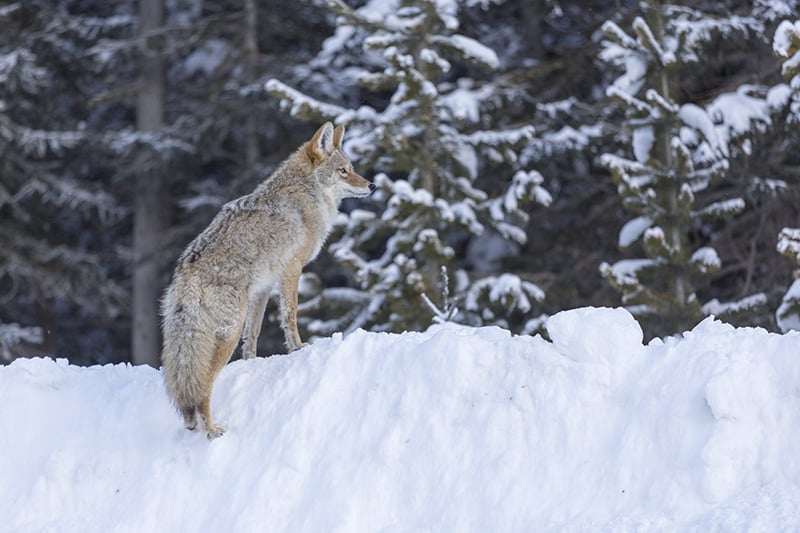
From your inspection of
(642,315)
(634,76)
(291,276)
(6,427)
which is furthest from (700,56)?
(6,427)

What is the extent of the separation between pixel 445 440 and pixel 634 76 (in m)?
7.49

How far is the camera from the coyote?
6641 mm

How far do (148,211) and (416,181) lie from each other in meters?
8.42

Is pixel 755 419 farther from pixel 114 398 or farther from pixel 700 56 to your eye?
pixel 700 56

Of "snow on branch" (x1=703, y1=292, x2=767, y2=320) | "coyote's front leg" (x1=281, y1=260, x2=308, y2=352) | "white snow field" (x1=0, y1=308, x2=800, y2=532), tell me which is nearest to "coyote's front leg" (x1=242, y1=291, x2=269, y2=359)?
"coyote's front leg" (x1=281, y1=260, x2=308, y2=352)

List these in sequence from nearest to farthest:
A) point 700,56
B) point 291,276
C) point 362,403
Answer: point 362,403 < point 291,276 < point 700,56

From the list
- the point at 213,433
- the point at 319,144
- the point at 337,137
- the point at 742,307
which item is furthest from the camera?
the point at 742,307

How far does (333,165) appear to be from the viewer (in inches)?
340

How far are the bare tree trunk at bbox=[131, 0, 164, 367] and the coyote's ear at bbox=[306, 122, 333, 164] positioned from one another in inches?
433

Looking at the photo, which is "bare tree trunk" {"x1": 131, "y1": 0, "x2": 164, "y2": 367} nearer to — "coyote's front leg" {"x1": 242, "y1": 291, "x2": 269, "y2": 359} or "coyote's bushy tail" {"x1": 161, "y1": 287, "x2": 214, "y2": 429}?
"coyote's front leg" {"x1": 242, "y1": 291, "x2": 269, "y2": 359}

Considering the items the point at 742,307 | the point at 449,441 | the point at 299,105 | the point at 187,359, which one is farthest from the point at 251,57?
the point at 449,441

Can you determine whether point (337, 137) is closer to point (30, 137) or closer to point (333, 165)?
point (333, 165)

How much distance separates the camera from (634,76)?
1224 centimetres

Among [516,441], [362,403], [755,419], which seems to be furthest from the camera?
[362,403]
